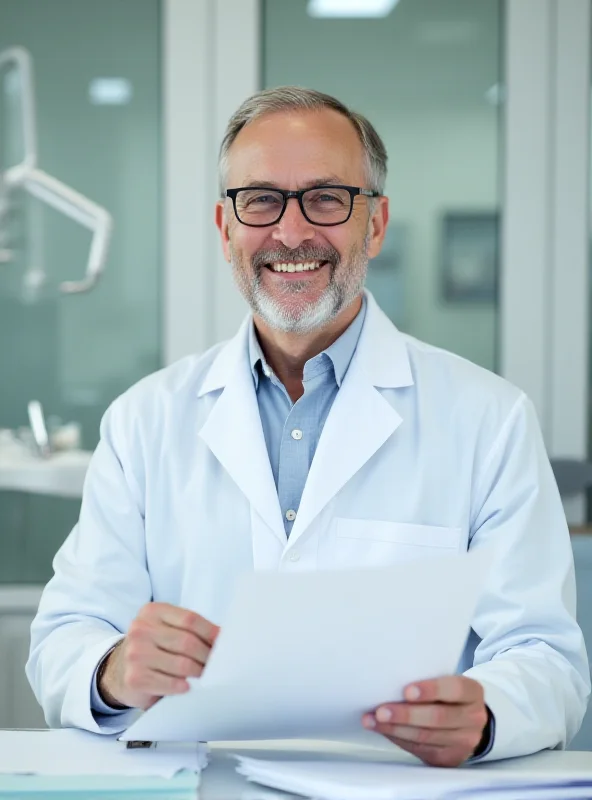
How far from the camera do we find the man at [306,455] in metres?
1.22

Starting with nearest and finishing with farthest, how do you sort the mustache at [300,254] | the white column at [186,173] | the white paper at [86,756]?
1. the white paper at [86,756]
2. the mustache at [300,254]
3. the white column at [186,173]

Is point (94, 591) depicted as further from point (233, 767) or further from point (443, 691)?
point (443, 691)

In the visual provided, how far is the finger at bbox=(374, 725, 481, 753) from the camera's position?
0.89 m

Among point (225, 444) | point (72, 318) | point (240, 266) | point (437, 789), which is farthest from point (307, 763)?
point (72, 318)

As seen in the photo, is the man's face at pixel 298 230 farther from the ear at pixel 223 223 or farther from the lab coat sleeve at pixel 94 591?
the lab coat sleeve at pixel 94 591

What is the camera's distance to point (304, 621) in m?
0.79

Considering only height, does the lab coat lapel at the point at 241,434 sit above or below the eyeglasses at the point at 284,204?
below

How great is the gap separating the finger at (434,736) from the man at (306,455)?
0.67 ft

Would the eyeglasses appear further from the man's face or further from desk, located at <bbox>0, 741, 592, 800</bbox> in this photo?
desk, located at <bbox>0, 741, 592, 800</bbox>

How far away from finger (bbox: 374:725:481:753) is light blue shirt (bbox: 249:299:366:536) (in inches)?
18.0

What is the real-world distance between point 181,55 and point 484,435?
1.65m

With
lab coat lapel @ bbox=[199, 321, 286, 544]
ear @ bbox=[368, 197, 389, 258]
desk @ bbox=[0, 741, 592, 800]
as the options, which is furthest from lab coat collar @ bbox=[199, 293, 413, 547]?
desk @ bbox=[0, 741, 592, 800]

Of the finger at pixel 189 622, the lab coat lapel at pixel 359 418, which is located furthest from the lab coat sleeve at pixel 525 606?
the finger at pixel 189 622

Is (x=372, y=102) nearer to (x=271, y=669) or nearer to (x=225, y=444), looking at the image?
(x=225, y=444)
